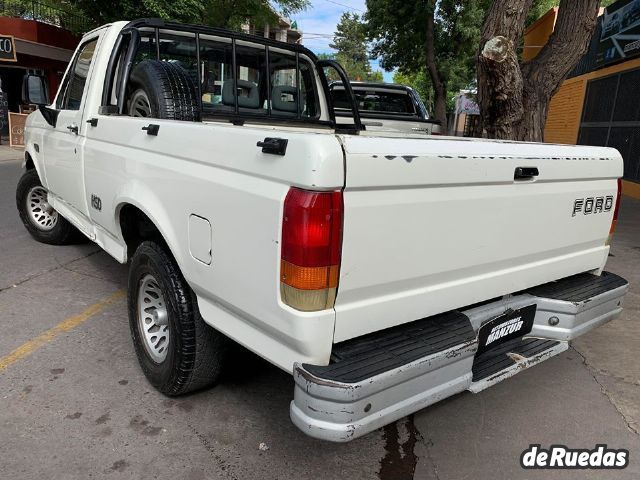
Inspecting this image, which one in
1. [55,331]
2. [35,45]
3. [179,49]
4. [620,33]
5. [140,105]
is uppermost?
[620,33]

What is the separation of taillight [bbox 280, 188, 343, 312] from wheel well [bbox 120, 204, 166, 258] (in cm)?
139

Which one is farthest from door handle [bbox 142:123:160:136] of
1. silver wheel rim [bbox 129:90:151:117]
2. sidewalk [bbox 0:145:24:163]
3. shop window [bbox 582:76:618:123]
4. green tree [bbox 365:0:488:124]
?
green tree [bbox 365:0:488:124]

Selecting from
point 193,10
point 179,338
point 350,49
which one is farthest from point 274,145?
point 350,49

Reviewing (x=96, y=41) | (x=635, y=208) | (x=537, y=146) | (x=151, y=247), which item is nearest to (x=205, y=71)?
(x=96, y=41)

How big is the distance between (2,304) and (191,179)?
2.81 m

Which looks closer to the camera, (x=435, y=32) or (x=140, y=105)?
(x=140, y=105)

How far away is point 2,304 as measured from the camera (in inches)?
164

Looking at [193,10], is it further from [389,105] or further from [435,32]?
[389,105]

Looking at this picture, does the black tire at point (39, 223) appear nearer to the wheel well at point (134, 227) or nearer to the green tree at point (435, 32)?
the wheel well at point (134, 227)

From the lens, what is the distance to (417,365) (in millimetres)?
2012

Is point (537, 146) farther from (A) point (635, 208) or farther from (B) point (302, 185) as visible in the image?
(A) point (635, 208)

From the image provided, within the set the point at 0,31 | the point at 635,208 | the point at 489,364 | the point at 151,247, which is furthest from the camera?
the point at 0,31

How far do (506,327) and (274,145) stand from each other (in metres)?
1.53

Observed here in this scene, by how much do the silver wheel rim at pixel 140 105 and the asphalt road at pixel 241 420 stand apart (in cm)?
157
